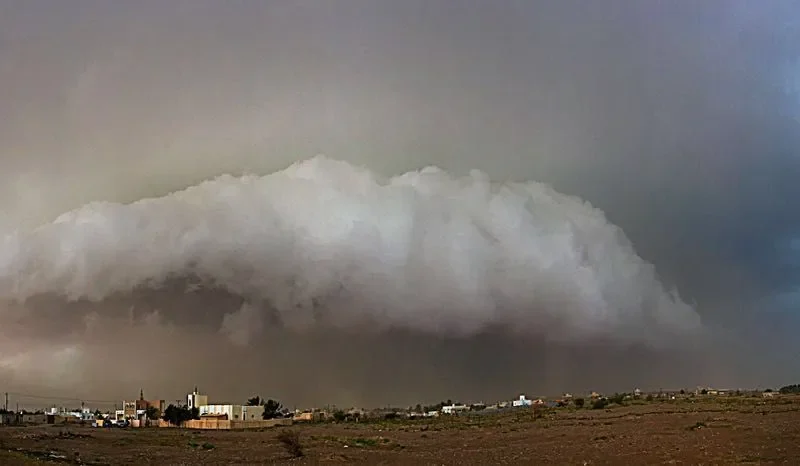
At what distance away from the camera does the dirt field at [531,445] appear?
60281 mm

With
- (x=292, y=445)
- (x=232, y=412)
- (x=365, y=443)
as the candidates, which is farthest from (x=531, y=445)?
(x=232, y=412)

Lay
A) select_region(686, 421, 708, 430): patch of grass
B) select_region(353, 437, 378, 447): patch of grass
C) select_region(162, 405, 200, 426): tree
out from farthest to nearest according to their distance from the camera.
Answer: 1. select_region(162, 405, 200, 426): tree
2. select_region(353, 437, 378, 447): patch of grass
3. select_region(686, 421, 708, 430): patch of grass

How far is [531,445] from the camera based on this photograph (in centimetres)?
7938

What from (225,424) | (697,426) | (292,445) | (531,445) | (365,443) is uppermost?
(697,426)

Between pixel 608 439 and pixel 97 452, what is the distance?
49874 mm

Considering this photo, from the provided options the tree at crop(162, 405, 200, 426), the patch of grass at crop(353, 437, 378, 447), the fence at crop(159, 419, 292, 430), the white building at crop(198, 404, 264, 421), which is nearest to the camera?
the patch of grass at crop(353, 437, 378, 447)

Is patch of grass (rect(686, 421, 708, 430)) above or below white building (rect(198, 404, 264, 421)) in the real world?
above

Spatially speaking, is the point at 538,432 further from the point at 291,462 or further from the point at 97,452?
the point at 97,452

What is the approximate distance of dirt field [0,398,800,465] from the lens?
198ft

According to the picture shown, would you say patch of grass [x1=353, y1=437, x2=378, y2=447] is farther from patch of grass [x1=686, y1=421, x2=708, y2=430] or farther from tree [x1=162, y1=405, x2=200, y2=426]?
tree [x1=162, y1=405, x2=200, y2=426]

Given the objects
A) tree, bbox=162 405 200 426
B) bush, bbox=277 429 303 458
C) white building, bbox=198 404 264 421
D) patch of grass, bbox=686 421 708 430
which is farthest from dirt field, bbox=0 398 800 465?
white building, bbox=198 404 264 421

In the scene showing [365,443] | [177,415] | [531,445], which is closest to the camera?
[531,445]

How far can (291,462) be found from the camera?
66375 millimetres

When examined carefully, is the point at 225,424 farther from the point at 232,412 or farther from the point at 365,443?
the point at 365,443
